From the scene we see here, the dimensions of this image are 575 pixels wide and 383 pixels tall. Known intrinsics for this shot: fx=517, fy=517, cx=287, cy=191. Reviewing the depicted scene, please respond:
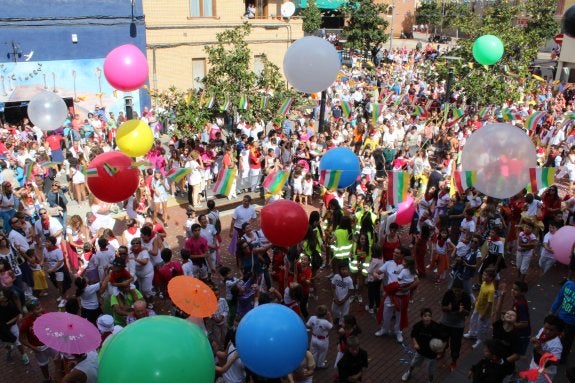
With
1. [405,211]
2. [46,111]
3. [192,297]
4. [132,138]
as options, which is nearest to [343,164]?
[405,211]

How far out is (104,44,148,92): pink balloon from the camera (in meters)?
8.97

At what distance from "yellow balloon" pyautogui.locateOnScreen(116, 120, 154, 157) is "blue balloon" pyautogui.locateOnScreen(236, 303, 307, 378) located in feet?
16.0

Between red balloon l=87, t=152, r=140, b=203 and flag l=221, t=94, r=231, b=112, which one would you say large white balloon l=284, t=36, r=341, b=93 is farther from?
flag l=221, t=94, r=231, b=112

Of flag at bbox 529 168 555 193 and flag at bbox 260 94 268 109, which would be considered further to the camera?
flag at bbox 260 94 268 109

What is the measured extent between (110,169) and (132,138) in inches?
46.3

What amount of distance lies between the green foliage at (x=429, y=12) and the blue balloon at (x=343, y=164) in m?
49.7

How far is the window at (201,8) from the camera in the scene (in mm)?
21484

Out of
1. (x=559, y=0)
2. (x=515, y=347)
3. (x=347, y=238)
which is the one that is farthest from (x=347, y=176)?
(x=559, y=0)

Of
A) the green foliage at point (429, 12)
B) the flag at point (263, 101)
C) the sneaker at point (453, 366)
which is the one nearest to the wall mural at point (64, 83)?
the flag at point (263, 101)

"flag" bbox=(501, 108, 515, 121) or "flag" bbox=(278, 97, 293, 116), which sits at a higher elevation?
"flag" bbox=(278, 97, 293, 116)

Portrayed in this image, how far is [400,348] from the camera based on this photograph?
7547 mm

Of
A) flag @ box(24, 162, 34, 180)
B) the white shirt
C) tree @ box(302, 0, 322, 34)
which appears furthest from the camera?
tree @ box(302, 0, 322, 34)

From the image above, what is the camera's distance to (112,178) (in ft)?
25.9

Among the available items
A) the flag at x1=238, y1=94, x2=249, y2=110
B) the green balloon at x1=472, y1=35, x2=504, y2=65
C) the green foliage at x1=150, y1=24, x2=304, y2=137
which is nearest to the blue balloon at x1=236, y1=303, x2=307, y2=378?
the green foliage at x1=150, y1=24, x2=304, y2=137
